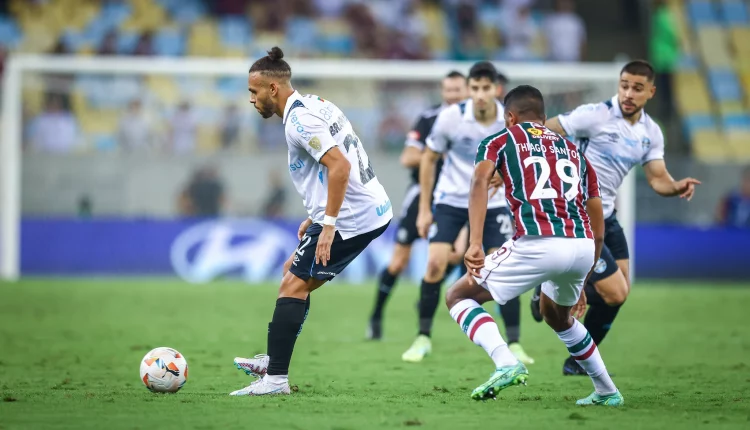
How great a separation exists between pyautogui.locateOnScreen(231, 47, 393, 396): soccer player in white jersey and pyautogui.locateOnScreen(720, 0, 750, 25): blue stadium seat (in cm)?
2156

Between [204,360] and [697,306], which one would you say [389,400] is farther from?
[697,306]

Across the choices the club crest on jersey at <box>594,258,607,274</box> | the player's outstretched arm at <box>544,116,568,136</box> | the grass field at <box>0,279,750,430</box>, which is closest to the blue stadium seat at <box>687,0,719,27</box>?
the grass field at <box>0,279,750,430</box>

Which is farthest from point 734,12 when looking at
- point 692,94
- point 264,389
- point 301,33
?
point 264,389

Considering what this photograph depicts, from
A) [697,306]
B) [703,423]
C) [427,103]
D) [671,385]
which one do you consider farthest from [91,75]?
[703,423]

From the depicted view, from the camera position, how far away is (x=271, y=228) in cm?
1986

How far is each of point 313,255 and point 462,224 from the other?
3.11 metres

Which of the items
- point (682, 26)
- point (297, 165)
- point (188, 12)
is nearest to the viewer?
point (297, 165)

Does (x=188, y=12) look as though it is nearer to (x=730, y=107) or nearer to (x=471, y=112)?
(x=730, y=107)

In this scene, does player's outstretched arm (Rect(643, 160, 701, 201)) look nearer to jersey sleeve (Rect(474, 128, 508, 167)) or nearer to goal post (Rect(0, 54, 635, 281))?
jersey sleeve (Rect(474, 128, 508, 167))

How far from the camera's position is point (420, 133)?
11.5m

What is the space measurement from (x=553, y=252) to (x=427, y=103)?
1424 cm

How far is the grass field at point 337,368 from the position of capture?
20.8ft

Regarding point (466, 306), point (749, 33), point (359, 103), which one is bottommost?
point (466, 306)

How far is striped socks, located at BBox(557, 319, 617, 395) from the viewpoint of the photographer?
6883 mm
